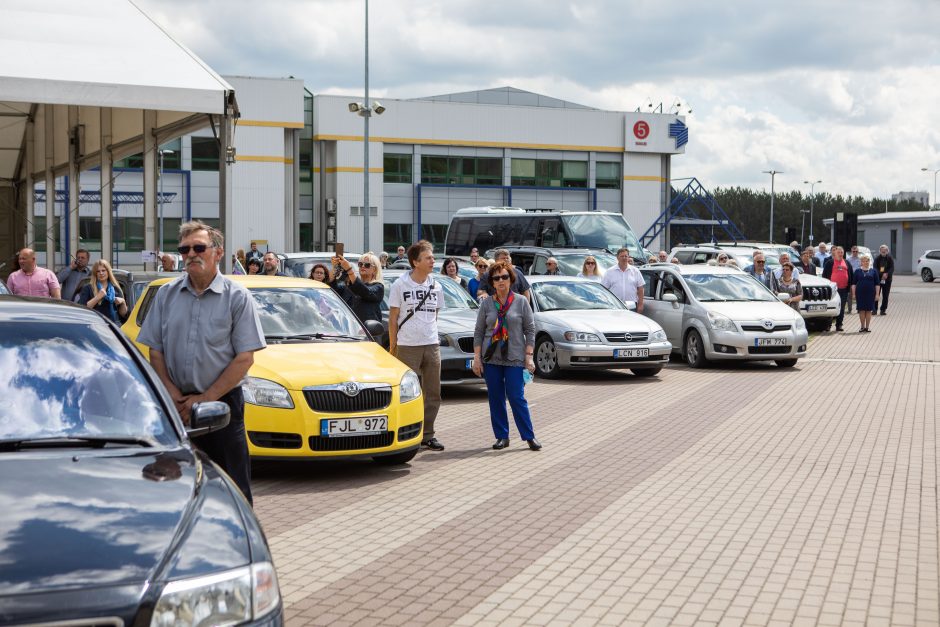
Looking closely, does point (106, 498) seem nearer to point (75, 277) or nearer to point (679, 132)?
point (75, 277)

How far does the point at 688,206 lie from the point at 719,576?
58391 millimetres

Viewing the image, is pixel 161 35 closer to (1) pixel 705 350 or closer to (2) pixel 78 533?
(1) pixel 705 350

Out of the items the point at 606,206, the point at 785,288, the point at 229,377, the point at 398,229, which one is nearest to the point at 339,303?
the point at 229,377

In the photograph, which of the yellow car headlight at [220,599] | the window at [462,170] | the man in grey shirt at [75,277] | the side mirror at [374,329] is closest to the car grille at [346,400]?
the side mirror at [374,329]

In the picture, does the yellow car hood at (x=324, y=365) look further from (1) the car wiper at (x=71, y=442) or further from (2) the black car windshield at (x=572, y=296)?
(2) the black car windshield at (x=572, y=296)

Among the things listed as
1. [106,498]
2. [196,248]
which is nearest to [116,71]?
[196,248]

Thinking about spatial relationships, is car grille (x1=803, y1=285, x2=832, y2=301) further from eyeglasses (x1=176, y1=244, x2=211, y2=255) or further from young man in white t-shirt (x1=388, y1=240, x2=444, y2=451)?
eyeglasses (x1=176, y1=244, x2=211, y2=255)

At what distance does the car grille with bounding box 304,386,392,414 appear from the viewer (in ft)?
29.7

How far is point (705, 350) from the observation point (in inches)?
736

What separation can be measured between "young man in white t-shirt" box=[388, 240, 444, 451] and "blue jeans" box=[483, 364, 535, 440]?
1.65 feet

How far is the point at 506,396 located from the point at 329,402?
7.62 ft

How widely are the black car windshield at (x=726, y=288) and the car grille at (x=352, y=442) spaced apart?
1108 cm

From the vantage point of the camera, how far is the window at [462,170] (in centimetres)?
6250

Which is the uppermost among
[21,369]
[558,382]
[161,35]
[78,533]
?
[161,35]
